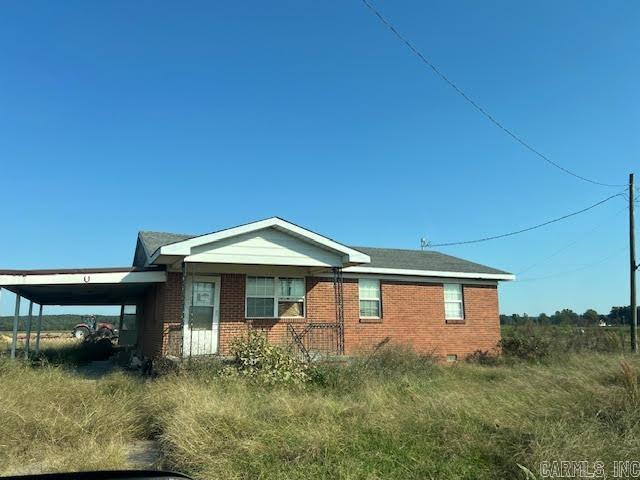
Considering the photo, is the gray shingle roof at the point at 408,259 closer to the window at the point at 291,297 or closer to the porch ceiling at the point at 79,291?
the porch ceiling at the point at 79,291

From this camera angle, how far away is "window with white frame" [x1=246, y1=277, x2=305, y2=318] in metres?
15.4

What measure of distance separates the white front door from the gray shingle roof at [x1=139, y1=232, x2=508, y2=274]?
1.78m

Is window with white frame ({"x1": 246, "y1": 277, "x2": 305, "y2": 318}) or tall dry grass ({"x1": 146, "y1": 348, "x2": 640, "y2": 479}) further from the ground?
window with white frame ({"x1": 246, "y1": 277, "x2": 305, "y2": 318})

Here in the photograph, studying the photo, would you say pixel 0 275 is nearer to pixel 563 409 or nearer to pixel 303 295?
pixel 303 295

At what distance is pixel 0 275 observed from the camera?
12.7 meters

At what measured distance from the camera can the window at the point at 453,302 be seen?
18.9 m

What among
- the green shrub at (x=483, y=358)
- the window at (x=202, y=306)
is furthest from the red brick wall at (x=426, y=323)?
the window at (x=202, y=306)

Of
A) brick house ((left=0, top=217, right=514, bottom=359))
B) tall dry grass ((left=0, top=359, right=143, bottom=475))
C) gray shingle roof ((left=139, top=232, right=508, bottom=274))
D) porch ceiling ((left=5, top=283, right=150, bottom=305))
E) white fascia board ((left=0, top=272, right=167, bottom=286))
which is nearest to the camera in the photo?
tall dry grass ((left=0, top=359, right=143, bottom=475))

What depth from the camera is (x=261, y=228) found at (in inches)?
554

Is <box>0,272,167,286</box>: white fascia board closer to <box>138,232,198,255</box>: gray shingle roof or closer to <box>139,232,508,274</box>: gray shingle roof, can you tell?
<box>138,232,198,255</box>: gray shingle roof

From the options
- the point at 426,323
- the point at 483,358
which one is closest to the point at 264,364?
the point at 426,323

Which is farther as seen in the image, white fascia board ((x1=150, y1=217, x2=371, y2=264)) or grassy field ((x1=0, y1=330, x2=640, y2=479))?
white fascia board ((x1=150, y1=217, x2=371, y2=264))

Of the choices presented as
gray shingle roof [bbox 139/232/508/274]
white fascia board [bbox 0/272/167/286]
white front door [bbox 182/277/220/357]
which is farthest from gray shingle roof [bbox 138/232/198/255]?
white front door [bbox 182/277/220/357]

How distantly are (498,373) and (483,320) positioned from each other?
21.0 ft
